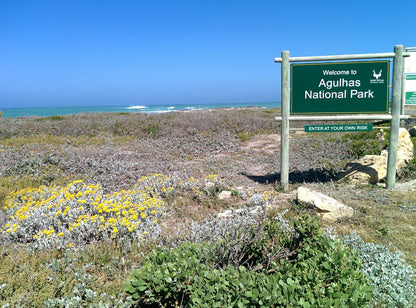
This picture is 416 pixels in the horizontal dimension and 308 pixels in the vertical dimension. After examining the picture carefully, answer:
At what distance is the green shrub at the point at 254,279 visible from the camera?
2.75 metres

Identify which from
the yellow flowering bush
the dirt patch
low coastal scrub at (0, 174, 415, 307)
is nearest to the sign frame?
low coastal scrub at (0, 174, 415, 307)

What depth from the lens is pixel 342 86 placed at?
26.5ft

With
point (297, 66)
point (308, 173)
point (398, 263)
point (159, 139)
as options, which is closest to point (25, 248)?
point (398, 263)

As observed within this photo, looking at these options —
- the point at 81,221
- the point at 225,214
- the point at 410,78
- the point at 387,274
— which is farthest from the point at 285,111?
the point at 81,221

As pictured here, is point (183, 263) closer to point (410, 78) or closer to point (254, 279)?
point (254, 279)

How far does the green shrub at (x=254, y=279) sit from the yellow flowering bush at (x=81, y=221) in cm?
195

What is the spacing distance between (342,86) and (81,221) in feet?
23.4

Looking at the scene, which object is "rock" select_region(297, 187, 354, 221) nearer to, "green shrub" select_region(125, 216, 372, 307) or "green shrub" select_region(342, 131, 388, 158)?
"green shrub" select_region(125, 216, 372, 307)

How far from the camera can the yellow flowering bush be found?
5311mm

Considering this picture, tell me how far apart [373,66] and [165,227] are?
675 cm

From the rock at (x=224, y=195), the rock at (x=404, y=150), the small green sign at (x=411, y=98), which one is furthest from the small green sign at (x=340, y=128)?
the rock at (x=224, y=195)

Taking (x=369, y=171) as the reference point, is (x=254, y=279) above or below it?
above

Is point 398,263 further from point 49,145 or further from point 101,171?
point 49,145

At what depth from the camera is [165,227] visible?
6.05 m
